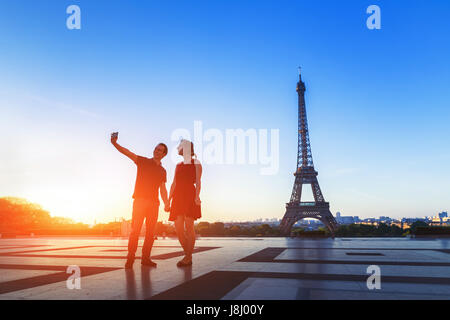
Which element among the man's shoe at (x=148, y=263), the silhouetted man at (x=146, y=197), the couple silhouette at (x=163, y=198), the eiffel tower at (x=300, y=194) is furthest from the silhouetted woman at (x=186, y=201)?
the eiffel tower at (x=300, y=194)

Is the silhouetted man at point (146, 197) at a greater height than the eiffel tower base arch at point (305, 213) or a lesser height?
greater

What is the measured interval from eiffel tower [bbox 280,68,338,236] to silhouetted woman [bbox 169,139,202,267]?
40.8 meters

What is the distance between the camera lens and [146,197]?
5273 millimetres

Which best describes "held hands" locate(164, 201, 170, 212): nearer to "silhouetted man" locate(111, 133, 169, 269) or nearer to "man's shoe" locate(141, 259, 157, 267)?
"silhouetted man" locate(111, 133, 169, 269)

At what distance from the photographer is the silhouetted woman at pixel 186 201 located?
17.9 feet

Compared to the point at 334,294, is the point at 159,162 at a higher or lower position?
higher

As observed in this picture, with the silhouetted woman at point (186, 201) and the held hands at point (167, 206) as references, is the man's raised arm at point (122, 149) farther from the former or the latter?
the held hands at point (167, 206)

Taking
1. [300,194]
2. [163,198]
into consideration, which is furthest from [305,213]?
[163,198]

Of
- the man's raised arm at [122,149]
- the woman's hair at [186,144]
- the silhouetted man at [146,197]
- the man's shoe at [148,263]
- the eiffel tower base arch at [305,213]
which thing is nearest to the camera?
the man's raised arm at [122,149]

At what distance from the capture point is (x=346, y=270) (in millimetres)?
4906

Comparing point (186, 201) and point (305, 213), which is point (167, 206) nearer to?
point (186, 201)

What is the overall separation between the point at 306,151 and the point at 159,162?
49013 mm
